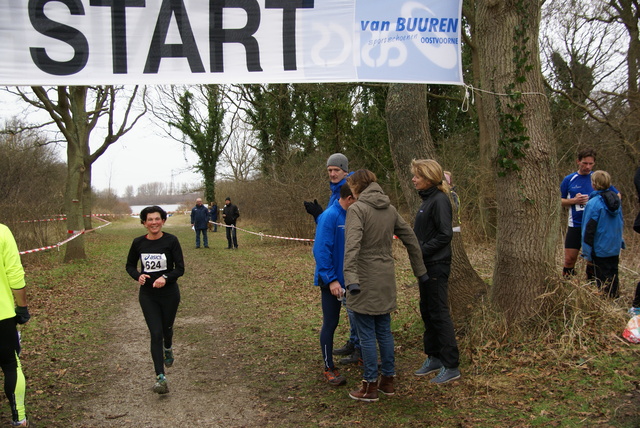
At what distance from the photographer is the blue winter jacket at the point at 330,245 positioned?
4.78 m

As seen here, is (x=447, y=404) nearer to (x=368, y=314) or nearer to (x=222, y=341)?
(x=368, y=314)

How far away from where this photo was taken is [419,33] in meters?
5.20

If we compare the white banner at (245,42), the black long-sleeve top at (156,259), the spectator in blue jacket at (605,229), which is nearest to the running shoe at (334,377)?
the black long-sleeve top at (156,259)

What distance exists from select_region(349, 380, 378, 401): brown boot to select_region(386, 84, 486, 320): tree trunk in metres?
2.11

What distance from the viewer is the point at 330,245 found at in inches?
190

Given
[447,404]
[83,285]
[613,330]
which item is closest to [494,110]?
[613,330]

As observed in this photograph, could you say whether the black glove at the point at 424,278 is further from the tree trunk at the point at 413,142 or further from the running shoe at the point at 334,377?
the tree trunk at the point at 413,142

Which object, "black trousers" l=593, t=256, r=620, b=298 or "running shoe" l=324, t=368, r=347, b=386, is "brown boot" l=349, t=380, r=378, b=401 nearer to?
"running shoe" l=324, t=368, r=347, b=386

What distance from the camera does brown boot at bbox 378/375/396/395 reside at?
15.3 feet

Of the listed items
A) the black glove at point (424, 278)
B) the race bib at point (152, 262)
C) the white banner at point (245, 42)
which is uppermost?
the white banner at point (245, 42)

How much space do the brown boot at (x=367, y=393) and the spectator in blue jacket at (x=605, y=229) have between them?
3.20 m

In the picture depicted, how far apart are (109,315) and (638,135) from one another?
14569mm

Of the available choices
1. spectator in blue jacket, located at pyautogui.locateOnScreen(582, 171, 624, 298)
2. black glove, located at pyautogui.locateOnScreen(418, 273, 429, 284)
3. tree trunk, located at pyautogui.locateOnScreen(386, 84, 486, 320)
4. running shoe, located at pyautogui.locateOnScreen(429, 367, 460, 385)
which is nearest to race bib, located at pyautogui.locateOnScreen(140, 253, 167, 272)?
black glove, located at pyautogui.locateOnScreen(418, 273, 429, 284)

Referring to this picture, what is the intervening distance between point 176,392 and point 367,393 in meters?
1.88
